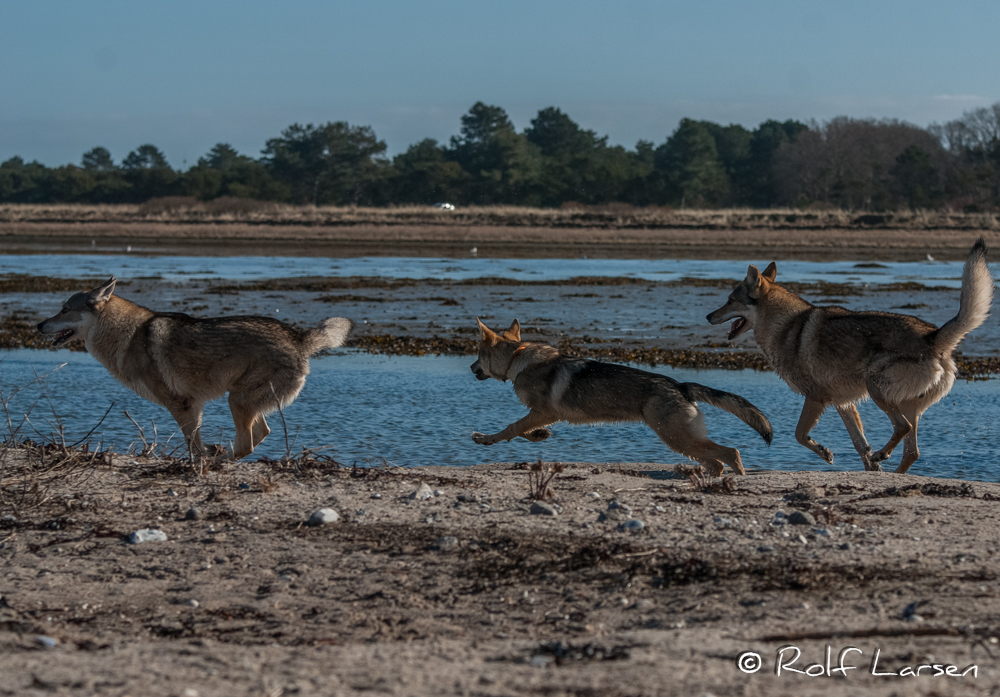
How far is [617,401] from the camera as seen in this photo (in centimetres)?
745

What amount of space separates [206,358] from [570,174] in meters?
74.8

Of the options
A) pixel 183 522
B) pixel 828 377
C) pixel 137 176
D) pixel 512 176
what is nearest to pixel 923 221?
pixel 512 176

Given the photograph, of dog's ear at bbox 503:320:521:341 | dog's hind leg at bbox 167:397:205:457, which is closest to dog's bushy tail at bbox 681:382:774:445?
dog's ear at bbox 503:320:521:341

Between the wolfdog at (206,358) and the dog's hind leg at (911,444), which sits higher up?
the wolfdog at (206,358)

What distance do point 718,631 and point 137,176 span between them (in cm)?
9030

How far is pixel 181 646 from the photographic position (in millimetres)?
3586

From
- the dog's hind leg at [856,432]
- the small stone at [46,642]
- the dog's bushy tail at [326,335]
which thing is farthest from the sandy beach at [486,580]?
the dog's bushy tail at [326,335]

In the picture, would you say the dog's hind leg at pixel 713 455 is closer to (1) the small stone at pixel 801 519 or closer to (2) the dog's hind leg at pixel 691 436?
(2) the dog's hind leg at pixel 691 436

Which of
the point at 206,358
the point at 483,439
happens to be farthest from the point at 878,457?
the point at 206,358

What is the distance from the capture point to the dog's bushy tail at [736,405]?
6.97m

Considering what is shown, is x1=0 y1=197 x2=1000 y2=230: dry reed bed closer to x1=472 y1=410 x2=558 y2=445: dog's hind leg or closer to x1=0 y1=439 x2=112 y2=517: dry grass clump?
x1=472 y1=410 x2=558 y2=445: dog's hind leg

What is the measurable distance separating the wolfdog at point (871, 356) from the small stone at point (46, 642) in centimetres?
584

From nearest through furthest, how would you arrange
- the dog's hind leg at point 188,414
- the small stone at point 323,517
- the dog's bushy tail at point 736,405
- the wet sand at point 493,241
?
the small stone at point 323,517 → the dog's bushy tail at point 736,405 → the dog's hind leg at point 188,414 → the wet sand at point 493,241

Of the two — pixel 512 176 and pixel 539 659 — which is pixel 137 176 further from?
pixel 539 659
